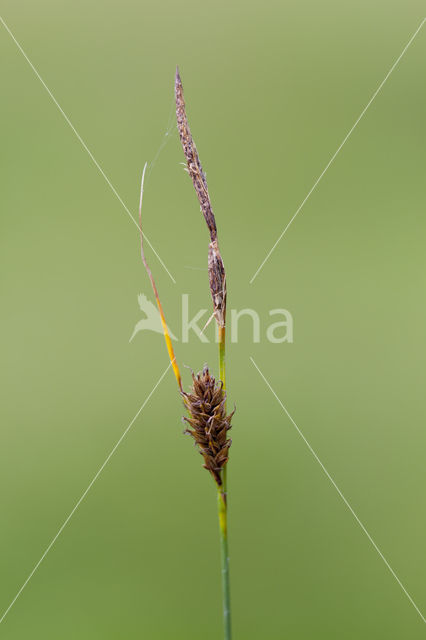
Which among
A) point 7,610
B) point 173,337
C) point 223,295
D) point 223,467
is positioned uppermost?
point 173,337

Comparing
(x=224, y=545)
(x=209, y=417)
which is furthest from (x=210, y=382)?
(x=224, y=545)

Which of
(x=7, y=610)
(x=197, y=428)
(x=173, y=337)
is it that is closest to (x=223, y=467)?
(x=197, y=428)

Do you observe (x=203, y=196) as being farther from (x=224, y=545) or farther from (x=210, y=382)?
(x=224, y=545)

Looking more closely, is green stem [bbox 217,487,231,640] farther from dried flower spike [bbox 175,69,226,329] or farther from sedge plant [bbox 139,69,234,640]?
dried flower spike [bbox 175,69,226,329]

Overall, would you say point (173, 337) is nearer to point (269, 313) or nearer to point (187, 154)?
point (269, 313)

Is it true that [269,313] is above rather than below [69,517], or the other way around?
above

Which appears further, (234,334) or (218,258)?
(234,334)
